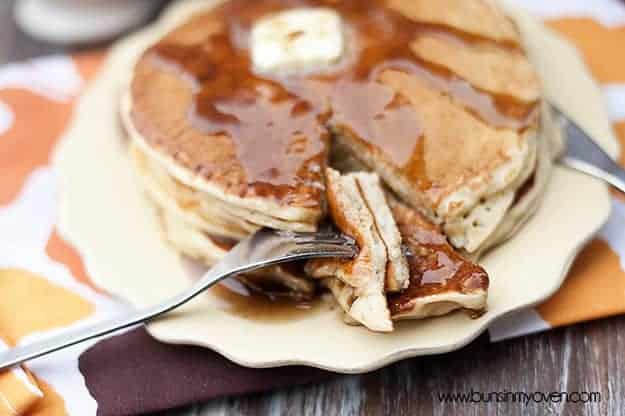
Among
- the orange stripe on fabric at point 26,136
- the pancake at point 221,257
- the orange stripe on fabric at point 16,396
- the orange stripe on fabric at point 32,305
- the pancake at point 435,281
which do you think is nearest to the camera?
the pancake at point 435,281

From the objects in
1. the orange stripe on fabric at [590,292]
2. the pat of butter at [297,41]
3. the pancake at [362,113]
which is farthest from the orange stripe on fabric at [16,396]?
the orange stripe on fabric at [590,292]

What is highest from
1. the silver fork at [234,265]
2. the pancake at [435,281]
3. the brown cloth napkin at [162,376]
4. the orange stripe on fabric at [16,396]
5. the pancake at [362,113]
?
the pancake at [362,113]

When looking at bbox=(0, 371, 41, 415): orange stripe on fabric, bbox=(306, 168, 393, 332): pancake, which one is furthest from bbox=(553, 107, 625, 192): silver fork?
bbox=(0, 371, 41, 415): orange stripe on fabric

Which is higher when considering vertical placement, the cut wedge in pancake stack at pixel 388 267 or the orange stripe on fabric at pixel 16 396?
the cut wedge in pancake stack at pixel 388 267

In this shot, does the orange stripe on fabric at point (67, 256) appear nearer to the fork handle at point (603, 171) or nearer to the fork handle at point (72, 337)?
the fork handle at point (72, 337)

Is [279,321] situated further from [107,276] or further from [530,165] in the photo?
[530,165]

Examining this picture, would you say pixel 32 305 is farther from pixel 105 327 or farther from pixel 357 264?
pixel 357 264

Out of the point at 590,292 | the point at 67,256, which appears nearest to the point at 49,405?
the point at 67,256

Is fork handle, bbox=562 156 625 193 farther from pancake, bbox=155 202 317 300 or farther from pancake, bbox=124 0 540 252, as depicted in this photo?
pancake, bbox=155 202 317 300

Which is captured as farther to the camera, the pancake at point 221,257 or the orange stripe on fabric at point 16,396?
the pancake at point 221,257
